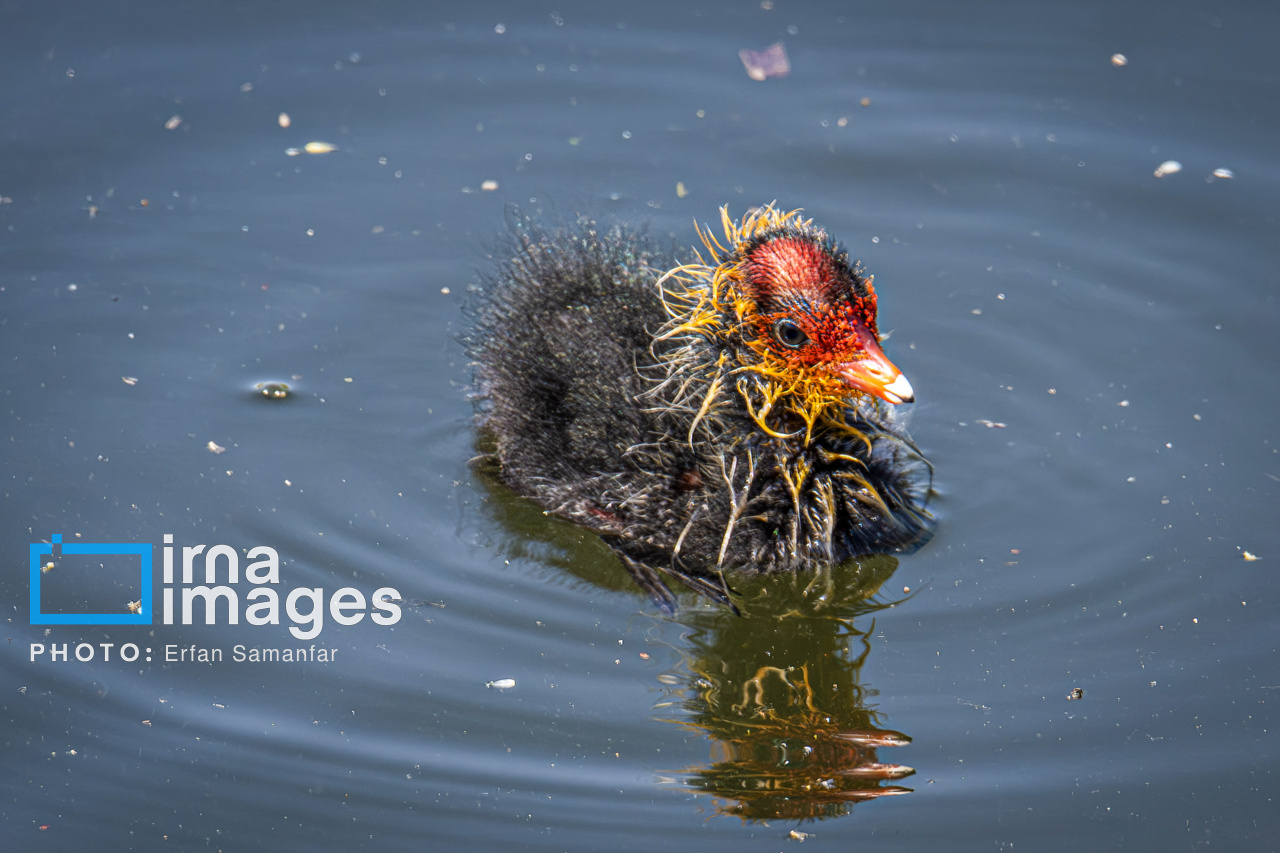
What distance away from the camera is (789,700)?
3697 mm

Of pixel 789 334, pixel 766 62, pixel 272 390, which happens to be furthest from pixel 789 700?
pixel 766 62

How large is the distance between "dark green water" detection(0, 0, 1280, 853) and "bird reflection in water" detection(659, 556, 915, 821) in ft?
0.04

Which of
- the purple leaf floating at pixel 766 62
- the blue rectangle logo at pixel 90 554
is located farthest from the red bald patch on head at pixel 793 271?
the purple leaf floating at pixel 766 62

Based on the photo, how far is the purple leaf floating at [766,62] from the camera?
5.87m

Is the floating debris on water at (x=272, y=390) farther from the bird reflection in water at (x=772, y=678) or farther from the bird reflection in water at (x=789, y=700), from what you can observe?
the bird reflection in water at (x=789, y=700)

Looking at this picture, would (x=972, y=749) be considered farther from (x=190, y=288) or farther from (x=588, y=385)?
(x=190, y=288)

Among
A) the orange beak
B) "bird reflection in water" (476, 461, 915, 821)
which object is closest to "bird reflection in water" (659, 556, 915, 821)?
"bird reflection in water" (476, 461, 915, 821)

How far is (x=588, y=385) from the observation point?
388 cm

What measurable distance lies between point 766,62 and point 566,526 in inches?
108

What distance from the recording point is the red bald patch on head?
3543 millimetres

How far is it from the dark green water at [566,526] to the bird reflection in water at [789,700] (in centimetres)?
1

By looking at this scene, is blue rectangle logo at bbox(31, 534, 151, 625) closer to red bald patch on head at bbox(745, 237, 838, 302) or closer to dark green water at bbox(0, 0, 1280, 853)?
dark green water at bbox(0, 0, 1280, 853)

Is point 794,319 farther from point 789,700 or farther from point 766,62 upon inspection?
point 766,62

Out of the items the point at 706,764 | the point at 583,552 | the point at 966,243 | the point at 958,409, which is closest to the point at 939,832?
the point at 706,764
